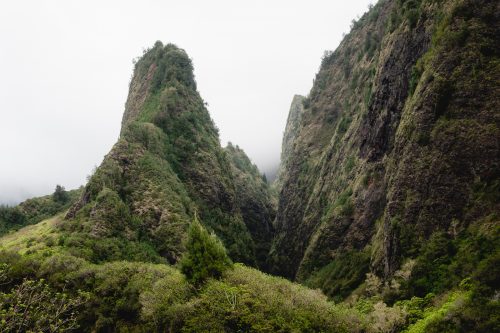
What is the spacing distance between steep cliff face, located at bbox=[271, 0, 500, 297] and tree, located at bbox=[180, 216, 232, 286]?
18.9 m

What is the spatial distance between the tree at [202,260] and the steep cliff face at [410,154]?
18890mm

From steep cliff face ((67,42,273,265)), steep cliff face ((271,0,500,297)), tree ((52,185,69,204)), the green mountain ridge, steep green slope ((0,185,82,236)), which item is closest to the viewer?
the green mountain ridge

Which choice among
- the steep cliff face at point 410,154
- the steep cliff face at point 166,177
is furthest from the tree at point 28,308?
the steep cliff face at point 166,177

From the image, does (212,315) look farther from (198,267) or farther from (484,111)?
(484,111)

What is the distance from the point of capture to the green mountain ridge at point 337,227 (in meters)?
32.8

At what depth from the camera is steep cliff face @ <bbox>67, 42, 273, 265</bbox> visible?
63719 mm

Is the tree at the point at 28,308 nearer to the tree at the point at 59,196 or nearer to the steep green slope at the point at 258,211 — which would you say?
the steep green slope at the point at 258,211

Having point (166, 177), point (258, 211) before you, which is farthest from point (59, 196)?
point (258, 211)

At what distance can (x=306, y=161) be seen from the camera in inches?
4094

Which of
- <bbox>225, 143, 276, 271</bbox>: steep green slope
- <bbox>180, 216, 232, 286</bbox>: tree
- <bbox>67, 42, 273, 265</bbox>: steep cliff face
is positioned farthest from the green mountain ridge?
<bbox>225, 143, 276, 271</bbox>: steep green slope

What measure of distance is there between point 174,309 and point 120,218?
32326mm

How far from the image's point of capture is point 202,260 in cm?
3812

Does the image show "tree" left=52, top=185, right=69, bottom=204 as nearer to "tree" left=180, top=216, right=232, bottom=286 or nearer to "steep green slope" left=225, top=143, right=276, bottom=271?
"steep green slope" left=225, top=143, right=276, bottom=271

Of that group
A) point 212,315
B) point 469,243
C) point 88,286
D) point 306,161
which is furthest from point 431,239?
point 306,161
